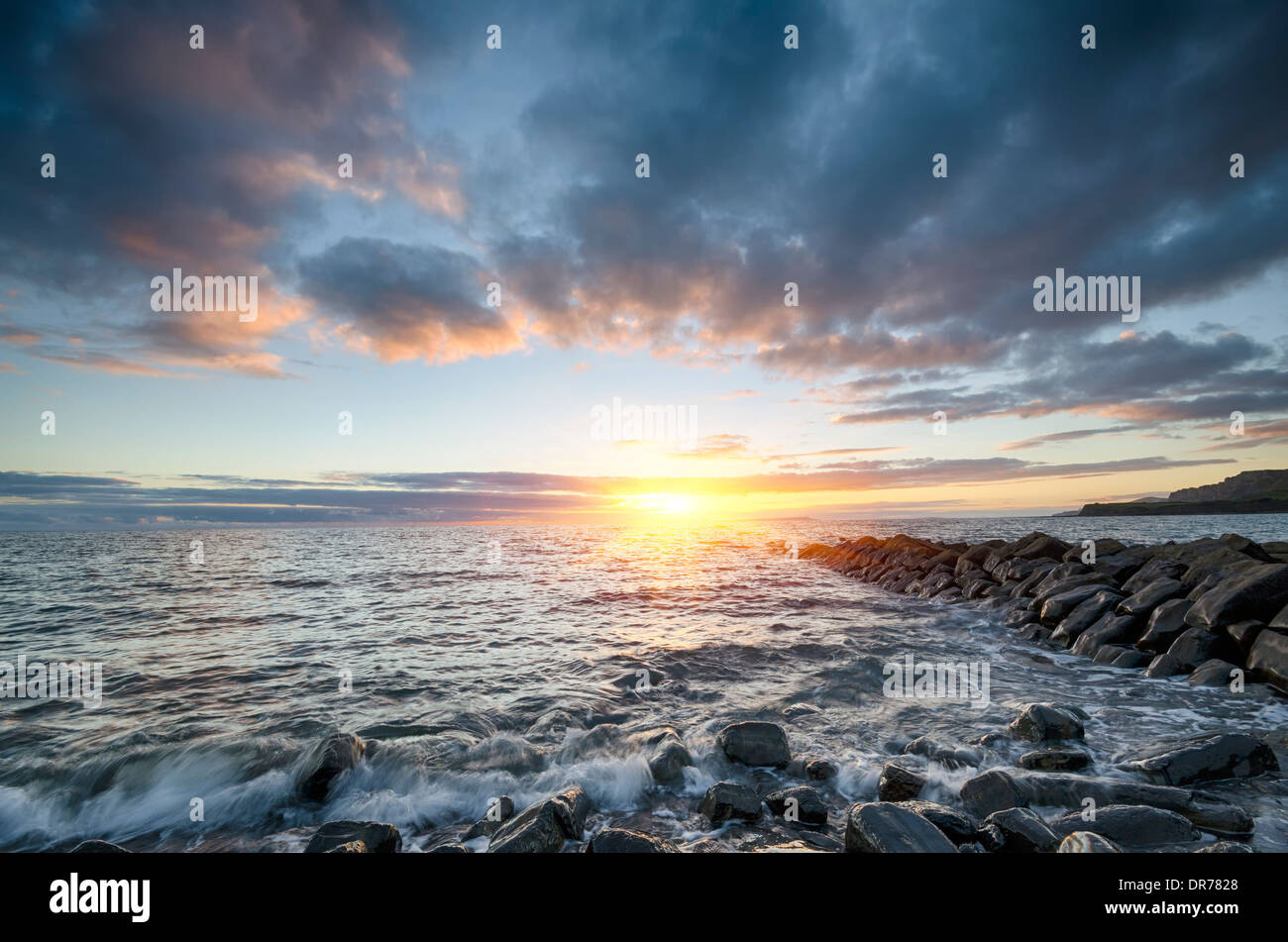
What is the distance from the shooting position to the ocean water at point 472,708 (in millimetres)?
6676

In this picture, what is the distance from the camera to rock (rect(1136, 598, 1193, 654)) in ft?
39.7

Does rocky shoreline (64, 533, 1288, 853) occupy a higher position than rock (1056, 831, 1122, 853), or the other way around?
rock (1056, 831, 1122, 853)

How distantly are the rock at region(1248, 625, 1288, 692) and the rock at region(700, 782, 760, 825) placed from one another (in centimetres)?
1184

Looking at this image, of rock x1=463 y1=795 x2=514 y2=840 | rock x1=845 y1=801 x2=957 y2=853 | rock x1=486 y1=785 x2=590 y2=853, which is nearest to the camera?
rock x1=845 y1=801 x2=957 y2=853

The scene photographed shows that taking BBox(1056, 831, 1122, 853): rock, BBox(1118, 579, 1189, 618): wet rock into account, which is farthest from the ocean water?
BBox(1118, 579, 1189, 618): wet rock

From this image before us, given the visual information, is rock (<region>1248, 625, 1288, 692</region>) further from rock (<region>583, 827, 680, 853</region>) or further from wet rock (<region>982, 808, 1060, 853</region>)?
rock (<region>583, 827, 680, 853</region>)

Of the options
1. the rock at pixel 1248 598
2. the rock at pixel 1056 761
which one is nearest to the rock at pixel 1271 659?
the rock at pixel 1248 598

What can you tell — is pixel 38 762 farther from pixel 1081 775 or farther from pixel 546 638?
pixel 1081 775

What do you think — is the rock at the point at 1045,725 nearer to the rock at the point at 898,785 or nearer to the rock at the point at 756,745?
the rock at the point at 898,785

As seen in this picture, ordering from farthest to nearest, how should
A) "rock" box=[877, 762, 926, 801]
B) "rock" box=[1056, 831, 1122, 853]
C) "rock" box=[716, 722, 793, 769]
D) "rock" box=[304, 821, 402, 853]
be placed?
"rock" box=[716, 722, 793, 769] < "rock" box=[877, 762, 926, 801] < "rock" box=[304, 821, 402, 853] < "rock" box=[1056, 831, 1122, 853]

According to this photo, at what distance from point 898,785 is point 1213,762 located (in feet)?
13.8

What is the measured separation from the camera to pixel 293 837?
19.7 feet

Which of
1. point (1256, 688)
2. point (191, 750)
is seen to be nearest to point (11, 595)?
point (191, 750)
